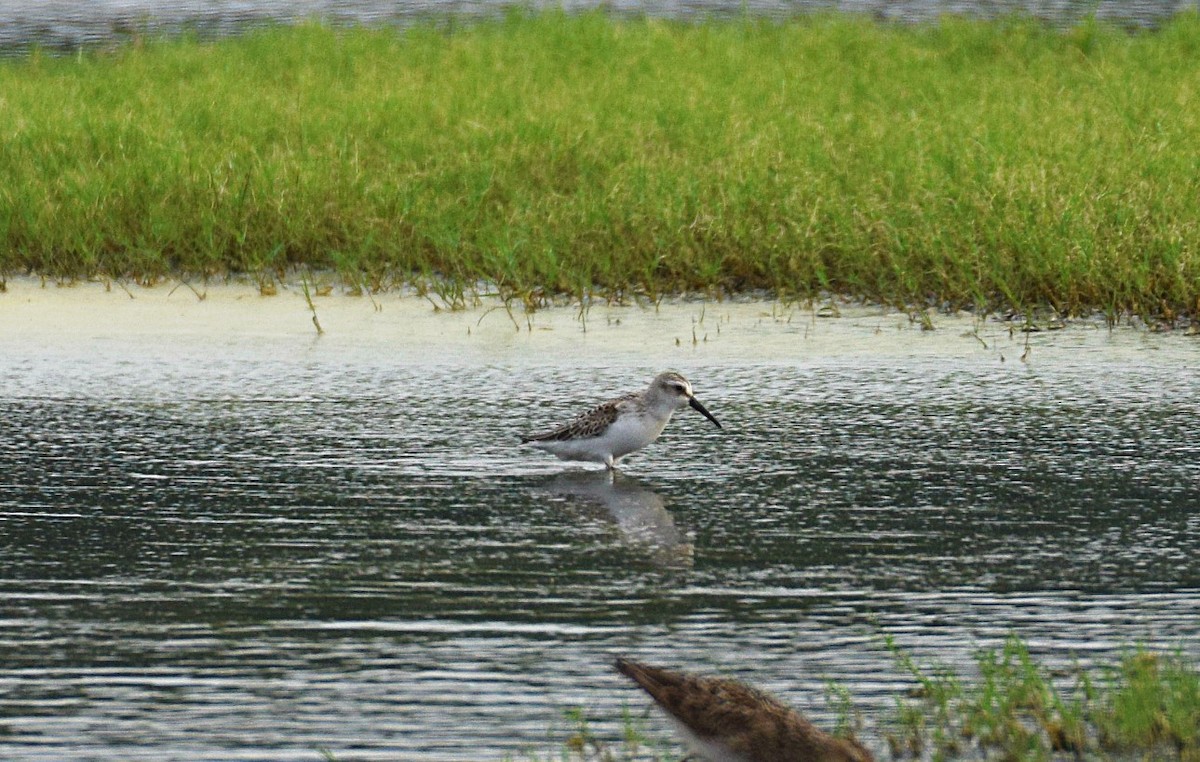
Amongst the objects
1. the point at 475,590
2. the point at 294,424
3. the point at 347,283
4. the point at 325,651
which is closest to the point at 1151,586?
the point at 475,590

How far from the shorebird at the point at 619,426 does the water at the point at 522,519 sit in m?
0.13

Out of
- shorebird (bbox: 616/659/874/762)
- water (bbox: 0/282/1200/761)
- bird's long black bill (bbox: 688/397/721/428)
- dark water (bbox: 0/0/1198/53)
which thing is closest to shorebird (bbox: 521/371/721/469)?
bird's long black bill (bbox: 688/397/721/428)

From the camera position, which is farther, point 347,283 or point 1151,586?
point 347,283

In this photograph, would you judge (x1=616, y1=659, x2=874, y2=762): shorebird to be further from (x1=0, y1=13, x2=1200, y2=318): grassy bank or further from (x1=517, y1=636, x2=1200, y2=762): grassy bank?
(x1=0, y1=13, x2=1200, y2=318): grassy bank

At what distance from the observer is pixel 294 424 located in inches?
295

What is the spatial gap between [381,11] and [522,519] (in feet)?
51.1

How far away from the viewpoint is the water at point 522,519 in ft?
15.0

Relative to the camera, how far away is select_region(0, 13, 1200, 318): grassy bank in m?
9.91

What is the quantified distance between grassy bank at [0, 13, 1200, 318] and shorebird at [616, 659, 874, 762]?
5.64 meters

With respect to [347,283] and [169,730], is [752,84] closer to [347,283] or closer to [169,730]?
[347,283]

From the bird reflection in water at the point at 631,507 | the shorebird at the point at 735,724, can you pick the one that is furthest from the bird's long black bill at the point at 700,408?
the shorebird at the point at 735,724

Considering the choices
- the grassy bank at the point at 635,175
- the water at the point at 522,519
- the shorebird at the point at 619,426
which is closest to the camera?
the water at the point at 522,519

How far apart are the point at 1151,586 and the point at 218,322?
211 inches

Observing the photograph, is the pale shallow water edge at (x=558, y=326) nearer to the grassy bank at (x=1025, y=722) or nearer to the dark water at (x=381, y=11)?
the grassy bank at (x=1025, y=722)
